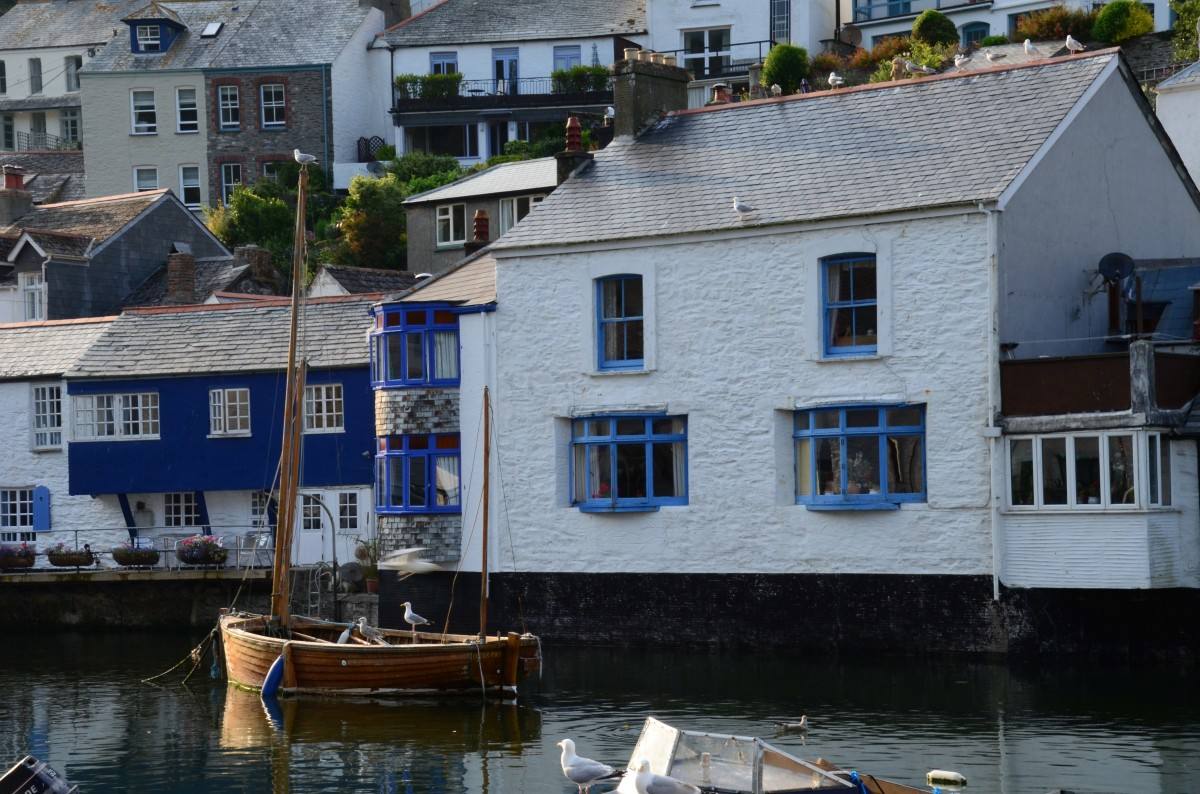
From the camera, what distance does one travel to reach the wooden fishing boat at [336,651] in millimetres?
30359

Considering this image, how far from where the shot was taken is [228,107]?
7525 centimetres

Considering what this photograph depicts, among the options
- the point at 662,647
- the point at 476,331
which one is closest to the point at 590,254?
the point at 476,331

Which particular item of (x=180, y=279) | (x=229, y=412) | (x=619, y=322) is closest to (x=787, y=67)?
(x=180, y=279)

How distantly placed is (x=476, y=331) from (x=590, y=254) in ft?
10.3

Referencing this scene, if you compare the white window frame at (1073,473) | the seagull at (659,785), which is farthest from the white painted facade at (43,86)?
the seagull at (659,785)

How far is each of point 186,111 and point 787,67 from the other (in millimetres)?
25435

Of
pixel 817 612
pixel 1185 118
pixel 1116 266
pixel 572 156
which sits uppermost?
pixel 1185 118

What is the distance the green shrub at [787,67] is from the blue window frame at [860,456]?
3432 cm

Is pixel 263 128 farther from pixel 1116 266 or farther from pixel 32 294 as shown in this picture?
pixel 1116 266

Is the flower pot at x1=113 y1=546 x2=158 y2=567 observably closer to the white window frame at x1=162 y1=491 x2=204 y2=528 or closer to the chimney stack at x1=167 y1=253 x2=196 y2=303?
the white window frame at x1=162 y1=491 x2=204 y2=528

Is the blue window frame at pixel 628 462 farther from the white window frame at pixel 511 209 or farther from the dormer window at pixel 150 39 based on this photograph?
the dormer window at pixel 150 39

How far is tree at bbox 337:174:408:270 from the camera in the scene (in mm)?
65375

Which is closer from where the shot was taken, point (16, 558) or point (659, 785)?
point (659, 785)

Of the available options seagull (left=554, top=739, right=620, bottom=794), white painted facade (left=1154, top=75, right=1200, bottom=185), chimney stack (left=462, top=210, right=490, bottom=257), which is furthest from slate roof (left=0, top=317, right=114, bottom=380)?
seagull (left=554, top=739, right=620, bottom=794)
